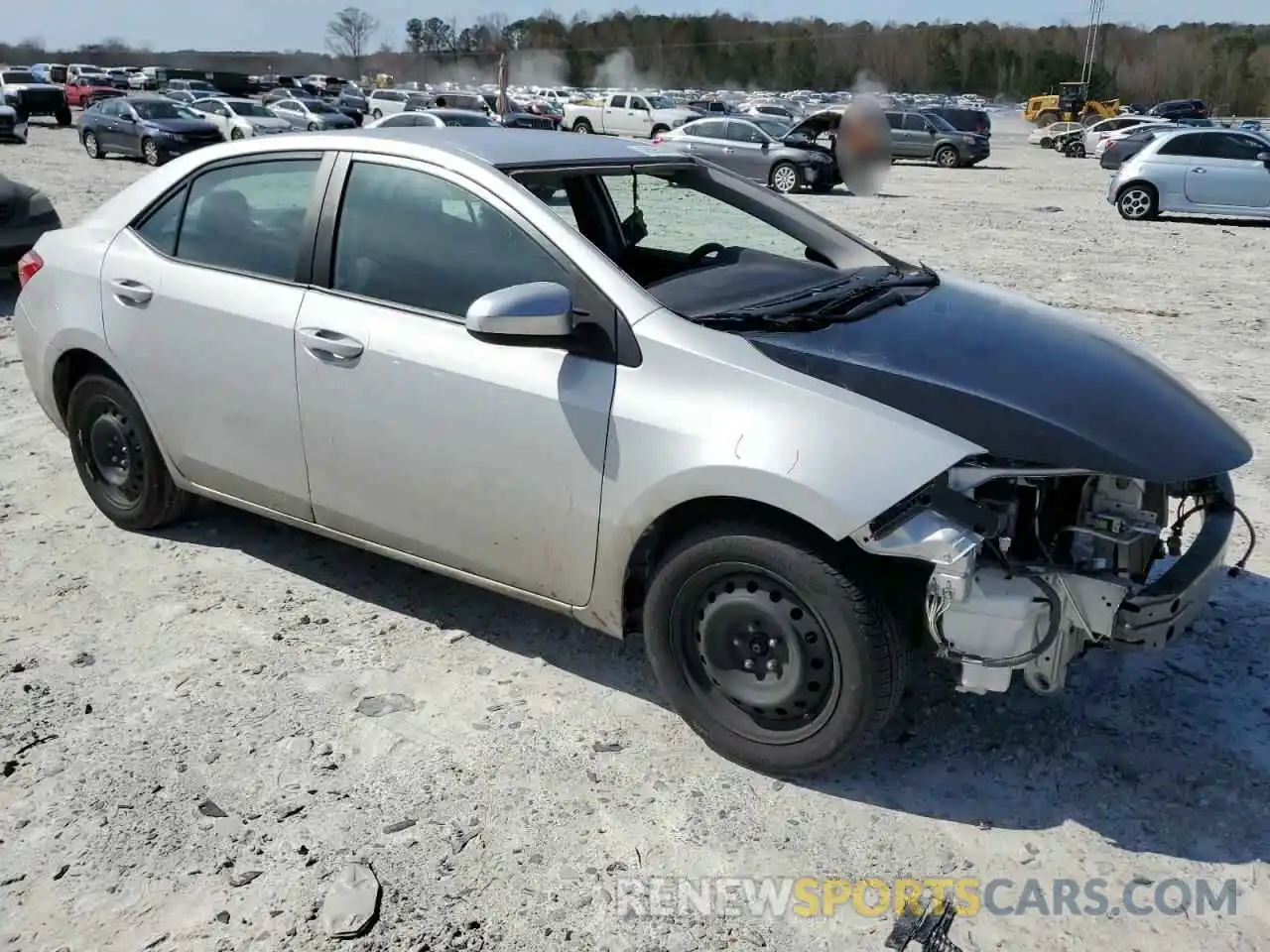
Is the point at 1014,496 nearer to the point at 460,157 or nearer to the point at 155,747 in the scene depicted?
the point at 460,157

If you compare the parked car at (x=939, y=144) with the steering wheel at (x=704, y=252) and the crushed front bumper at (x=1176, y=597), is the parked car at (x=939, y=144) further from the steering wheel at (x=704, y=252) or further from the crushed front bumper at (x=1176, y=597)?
the crushed front bumper at (x=1176, y=597)

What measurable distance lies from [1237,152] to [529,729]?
713 inches

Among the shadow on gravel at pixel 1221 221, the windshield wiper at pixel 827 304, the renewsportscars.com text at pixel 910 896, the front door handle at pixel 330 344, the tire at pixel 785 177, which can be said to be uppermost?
the windshield wiper at pixel 827 304

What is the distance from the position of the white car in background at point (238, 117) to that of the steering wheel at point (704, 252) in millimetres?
26454

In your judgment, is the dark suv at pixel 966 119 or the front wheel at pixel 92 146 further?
the dark suv at pixel 966 119

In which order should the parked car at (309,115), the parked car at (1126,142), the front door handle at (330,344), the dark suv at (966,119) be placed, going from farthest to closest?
the dark suv at (966,119) < the parked car at (309,115) < the parked car at (1126,142) < the front door handle at (330,344)

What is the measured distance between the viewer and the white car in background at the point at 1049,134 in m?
44.2

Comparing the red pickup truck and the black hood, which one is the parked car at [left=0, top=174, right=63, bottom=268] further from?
the red pickup truck

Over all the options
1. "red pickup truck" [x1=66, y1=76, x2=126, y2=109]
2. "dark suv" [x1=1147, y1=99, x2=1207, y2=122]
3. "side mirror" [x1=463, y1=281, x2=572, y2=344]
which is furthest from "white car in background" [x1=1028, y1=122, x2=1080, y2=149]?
"side mirror" [x1=463, y1=281, x2=572, y2=344]

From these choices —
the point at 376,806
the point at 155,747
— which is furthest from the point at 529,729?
the point at 155,747

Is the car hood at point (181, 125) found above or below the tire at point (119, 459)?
above

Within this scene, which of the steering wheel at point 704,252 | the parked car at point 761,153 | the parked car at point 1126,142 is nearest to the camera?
the steering wheel at point 704,252

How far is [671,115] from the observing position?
118 feet

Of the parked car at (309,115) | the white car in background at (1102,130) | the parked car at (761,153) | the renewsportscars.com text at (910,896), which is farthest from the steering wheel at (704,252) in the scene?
the white car in background at (1102,130)
